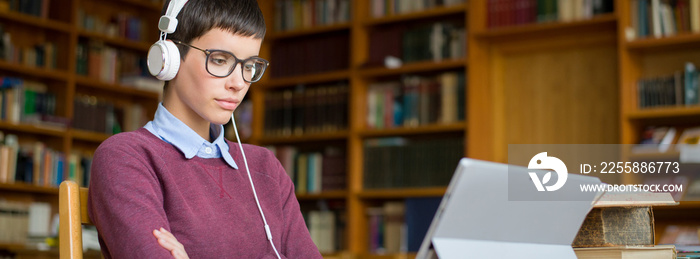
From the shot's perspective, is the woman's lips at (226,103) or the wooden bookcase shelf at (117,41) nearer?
the woman's lips at (226,103)

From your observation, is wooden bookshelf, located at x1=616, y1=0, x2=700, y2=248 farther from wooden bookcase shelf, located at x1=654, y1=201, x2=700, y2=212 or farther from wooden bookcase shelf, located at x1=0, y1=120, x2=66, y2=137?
wooden bookcase shelf, located at x1=0, y1=120, x2=66, y2=137

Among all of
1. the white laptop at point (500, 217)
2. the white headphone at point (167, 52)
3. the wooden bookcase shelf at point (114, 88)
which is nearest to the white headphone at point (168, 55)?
the white headphone at point (167, 52)

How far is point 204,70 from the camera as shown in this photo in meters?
1.29

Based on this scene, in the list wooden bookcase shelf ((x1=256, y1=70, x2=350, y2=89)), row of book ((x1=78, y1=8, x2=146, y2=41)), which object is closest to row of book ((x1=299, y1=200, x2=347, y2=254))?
wooden bookcase shelf ((x1=256, y1=70, x2=350, y2=89))

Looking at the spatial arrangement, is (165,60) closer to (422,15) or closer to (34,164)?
(422,15)

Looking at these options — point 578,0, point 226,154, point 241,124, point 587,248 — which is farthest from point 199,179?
point 241,124

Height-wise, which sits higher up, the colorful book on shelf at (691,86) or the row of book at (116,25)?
the row of book at (116,25)

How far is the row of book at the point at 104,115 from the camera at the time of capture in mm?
4586

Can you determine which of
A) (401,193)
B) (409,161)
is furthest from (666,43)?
(401,193)

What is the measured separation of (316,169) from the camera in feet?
15.4

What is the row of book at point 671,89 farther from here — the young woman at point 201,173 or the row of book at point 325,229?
the young woman at point 201,173

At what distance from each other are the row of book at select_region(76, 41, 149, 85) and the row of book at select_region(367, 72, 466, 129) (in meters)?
1.55

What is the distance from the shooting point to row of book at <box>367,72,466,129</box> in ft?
14.0

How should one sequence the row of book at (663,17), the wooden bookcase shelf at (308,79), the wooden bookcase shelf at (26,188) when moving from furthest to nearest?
the wooden bookcase shelf at (308,79)
the wooden bookcase shelf at (26,188)
the row of book at (663,17)
